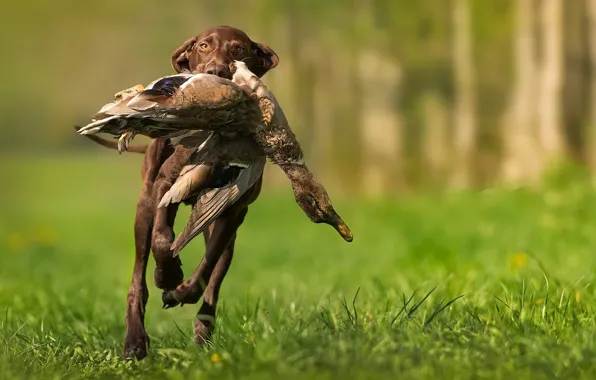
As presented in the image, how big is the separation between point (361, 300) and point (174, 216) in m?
1.78

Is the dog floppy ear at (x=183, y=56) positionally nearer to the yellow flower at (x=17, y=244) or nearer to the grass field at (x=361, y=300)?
the grass field at (x=361, y=300)

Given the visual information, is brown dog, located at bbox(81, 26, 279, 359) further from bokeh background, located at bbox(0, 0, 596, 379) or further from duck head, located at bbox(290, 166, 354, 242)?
duck head, located at bbox(290, 166, 354, 242)

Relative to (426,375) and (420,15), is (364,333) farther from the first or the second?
(420,15)

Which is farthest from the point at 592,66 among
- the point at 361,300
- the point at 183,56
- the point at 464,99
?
the point at 183,56

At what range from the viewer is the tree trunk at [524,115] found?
703 inches

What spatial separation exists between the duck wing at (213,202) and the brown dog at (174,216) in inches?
10.3

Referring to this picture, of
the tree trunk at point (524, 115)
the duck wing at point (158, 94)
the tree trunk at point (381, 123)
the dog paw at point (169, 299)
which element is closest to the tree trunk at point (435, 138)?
the tree trunk at point (381, 123)

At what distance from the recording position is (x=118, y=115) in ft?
14.1

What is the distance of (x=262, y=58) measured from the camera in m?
5.34

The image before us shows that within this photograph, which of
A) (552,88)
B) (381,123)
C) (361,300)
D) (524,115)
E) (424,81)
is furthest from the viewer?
(424,81)

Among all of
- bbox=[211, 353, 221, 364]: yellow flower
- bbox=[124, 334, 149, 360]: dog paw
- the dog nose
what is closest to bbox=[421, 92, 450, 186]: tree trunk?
bbox=[124, 334, 149, 360]: dog paw

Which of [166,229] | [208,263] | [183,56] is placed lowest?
[208,263]

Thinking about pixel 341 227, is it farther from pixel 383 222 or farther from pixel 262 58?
pixel 383 222

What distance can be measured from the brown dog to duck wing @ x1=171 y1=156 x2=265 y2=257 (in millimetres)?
261
